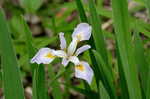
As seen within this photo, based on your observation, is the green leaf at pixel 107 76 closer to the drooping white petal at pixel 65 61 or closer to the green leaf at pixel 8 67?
the drooping white petal at pixel 65 61

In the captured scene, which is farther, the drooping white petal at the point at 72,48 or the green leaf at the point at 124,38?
the drooping white petal at the point at 72,48

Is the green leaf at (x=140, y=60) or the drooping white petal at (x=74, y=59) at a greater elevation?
the drooping white petal at (x=74, y=59)

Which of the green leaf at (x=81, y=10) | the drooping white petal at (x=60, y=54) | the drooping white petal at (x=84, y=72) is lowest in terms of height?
the drooping white petal at (x=84, y=72)

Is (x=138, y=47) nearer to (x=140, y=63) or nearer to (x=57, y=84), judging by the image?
(x=140, y=63)

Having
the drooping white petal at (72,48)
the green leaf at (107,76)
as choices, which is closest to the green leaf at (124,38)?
the green leaf at (107,76)

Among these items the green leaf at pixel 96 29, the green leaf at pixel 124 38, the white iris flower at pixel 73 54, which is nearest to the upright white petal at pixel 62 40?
the white iris flower at pixel 73 54

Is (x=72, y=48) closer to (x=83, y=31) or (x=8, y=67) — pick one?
(x=83, y=31)

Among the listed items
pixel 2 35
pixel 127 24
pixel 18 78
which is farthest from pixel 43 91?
pixel 127 24
